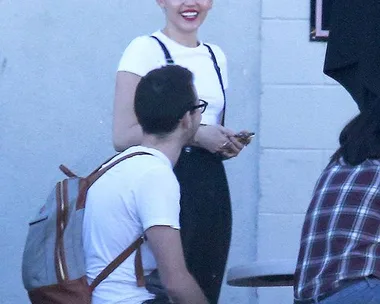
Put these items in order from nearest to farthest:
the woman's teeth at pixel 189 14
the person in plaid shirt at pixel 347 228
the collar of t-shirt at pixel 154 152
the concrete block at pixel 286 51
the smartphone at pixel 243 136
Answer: the person in plaid shirt at pixel 347 228 < the collar of t-shirt at pixel 154 152 < the smartphone at pixel 243 136 < the woman's teeth at pixel 189 14 < the concrete block at pixel 286 51

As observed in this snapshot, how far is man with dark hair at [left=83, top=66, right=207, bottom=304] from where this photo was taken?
3.49 meters

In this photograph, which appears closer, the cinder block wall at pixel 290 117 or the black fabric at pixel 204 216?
the black fabric at pixel 204 216

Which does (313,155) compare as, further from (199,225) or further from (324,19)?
(199,225)

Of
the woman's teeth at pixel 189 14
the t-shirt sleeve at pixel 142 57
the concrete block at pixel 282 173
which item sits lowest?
the concrete block at pixel 282 173

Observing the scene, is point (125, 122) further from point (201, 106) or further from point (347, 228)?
point (347, 228)

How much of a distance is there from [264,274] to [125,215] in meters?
0.54

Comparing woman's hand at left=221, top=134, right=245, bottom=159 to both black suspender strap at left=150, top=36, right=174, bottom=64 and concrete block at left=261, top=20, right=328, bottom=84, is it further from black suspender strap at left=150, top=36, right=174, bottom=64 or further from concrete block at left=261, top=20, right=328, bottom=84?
concrete block at left=261, top=20, right=328, bottom=84

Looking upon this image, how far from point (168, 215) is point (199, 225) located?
46 cm

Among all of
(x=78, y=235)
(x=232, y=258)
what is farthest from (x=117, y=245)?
(x=232, y=258)

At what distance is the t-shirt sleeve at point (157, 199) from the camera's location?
3.48 m

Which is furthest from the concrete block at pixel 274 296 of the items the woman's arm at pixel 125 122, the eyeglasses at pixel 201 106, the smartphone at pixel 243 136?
the eyeglasses at pixel 201 106

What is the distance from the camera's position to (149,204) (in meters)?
3.49

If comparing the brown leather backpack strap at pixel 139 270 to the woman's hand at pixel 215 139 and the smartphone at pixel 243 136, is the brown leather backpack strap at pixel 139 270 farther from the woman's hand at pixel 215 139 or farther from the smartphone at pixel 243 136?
the smartphone at pixel 243 136

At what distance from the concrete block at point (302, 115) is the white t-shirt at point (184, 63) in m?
1.16
